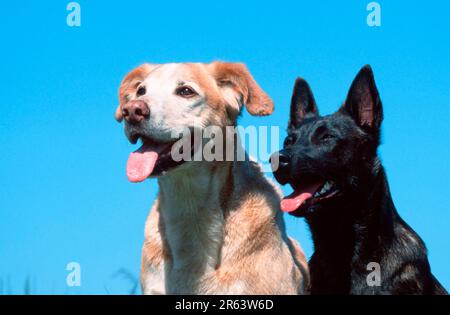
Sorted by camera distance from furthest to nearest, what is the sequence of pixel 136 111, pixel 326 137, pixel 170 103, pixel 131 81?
pixel 131 81 < pixel 326 137 < pixel 170 103 < pixel 136 111

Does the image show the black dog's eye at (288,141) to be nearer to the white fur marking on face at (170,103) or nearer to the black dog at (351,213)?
the black dog at (351,213)

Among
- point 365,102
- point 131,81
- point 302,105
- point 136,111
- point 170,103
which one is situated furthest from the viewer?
point 302,105

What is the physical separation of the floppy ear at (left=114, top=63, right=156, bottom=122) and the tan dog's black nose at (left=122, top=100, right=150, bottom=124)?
1.07m

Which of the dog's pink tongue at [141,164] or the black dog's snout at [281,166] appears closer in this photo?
the dog's pink tongue at [141,164]

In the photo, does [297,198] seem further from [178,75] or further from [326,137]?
[178,75]

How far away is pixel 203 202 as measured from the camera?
6594 mm

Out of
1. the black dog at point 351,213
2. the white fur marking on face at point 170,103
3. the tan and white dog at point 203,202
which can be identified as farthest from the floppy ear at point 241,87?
the black dog at point 351,213

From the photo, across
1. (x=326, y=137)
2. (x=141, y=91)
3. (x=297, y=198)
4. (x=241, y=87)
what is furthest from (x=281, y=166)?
(x=141, y=91)

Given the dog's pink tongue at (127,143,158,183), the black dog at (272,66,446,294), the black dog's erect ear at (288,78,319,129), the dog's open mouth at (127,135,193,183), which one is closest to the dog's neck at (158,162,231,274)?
A: the dog's open mouth at (127,135,193,183)

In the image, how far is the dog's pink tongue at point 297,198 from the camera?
21.6 ft

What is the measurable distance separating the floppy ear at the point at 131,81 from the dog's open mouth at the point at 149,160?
3.31 ft

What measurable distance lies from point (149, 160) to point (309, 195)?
1.54 m
